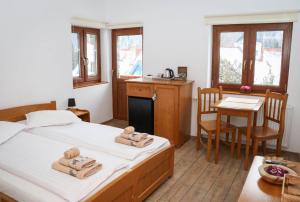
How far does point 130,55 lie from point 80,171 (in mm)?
3397

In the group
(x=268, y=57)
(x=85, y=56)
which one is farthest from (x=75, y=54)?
(x=268, y=57)

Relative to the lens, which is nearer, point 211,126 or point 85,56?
point 211,126

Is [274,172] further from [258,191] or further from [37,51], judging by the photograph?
[37,51]

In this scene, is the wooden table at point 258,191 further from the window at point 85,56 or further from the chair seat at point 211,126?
the window at point 85,56

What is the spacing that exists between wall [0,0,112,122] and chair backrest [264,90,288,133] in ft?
9.65

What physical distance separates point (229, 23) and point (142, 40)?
5.25 ft

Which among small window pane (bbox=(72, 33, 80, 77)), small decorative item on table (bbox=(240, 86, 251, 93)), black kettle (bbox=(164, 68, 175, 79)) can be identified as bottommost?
small decorative item on table (bbox=(240, 86, 251, 93))

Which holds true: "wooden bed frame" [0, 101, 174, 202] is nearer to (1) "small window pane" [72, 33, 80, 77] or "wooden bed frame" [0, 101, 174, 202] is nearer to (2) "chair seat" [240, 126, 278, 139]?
(2) "chair seat" [240, 126, 278, 139]

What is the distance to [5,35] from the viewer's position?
3287mm

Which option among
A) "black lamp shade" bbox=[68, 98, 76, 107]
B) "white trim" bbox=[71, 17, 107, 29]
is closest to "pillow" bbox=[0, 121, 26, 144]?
"black lamp shade" bbox=[68, 98, 76, 107]

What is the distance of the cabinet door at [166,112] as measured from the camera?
13.0ft

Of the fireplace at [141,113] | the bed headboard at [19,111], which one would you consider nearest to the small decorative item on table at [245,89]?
the fireplace at [141,113]

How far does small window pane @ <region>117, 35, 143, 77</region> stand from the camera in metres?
5.04

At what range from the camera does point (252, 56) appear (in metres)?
4.01
